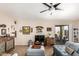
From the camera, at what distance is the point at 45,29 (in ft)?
30.1

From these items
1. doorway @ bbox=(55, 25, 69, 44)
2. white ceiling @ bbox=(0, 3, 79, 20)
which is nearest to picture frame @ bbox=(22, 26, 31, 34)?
doorway @ bbox=(55, 25, 69, 44)

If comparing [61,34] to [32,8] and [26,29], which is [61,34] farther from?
[32,8]

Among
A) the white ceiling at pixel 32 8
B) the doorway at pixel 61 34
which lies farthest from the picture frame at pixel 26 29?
the white ceiling at pixel 32 8

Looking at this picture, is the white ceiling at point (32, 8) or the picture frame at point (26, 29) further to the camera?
the picture frame at point (26, 29)

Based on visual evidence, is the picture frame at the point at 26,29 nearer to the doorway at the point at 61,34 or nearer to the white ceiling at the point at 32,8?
the doorway at the point at 61,34

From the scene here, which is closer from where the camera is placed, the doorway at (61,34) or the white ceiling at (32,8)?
the white ceiling at (32,8)

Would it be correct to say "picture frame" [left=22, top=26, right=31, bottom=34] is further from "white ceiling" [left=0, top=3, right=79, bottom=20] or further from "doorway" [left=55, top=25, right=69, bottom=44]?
"white ceiling" [left=0, top=3, right=79, bottom=20]

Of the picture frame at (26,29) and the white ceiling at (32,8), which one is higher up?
the white ceiling at (32,8)

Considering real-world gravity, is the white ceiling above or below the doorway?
above

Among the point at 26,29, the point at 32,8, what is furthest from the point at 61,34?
the point at 32,8

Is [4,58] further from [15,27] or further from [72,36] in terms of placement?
[72,36]

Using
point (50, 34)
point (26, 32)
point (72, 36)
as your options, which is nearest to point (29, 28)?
point (26, 32)

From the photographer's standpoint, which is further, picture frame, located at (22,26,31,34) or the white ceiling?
picture frame, located at (22,26,31,34)

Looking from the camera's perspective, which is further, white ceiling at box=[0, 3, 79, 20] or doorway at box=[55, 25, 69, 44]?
doorway at box=[55, 25, 69, 44]
